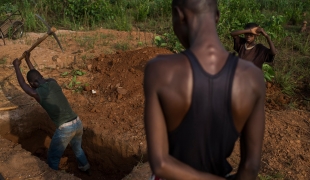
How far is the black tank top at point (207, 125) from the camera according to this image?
117cm

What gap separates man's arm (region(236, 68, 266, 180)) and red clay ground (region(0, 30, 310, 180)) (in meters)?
2.17

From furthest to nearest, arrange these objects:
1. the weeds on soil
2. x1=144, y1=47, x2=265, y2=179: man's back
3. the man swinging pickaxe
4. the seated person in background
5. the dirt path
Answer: the weeds on soil, the seated person in background, the man swinging pickaxe, the dirt path, x1=144, y1=47, x2=265, y2=179: man's back

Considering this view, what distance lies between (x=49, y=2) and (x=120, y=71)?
17.4ft

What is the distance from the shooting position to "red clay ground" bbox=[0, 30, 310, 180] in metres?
3.78

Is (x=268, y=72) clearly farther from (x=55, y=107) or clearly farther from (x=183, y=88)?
(x=183, y=88)

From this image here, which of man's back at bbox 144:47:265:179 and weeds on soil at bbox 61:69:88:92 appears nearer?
man's back at bbox 144:47:265:179

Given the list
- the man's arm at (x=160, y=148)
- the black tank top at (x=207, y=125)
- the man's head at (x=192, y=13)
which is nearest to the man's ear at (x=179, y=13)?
the man's head at (x=192, y=13)

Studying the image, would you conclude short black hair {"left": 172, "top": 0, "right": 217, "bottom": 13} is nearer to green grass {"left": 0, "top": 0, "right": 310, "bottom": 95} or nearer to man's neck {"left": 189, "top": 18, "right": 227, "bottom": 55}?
man's neck {"left": 189, "top": 18, "right": 227, "bottom": 55}

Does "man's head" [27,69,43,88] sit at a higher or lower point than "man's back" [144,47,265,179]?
lower

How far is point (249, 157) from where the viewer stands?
1320 millimetres

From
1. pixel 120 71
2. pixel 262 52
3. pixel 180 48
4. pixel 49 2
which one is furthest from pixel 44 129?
pixel 49 2

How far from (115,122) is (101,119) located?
0.23 meters

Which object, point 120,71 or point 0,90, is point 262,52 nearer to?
point 120,71

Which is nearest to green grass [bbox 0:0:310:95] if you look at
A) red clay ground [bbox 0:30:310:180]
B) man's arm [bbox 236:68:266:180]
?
red clay ground [bbox 0:30:310:180]
